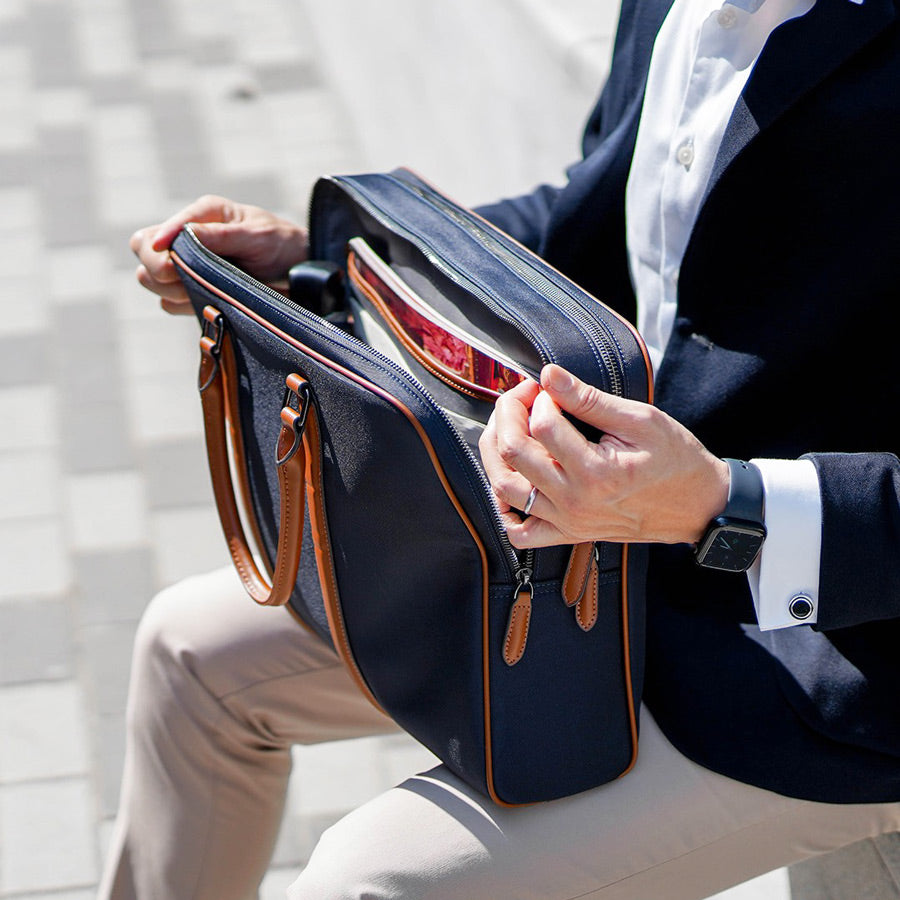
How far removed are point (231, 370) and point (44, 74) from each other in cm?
393

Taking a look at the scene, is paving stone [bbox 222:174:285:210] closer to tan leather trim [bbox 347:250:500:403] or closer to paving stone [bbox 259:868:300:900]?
paving stone [bbox 259:868:300:900]

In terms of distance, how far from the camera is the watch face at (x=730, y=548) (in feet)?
3.63

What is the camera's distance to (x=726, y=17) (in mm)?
1262

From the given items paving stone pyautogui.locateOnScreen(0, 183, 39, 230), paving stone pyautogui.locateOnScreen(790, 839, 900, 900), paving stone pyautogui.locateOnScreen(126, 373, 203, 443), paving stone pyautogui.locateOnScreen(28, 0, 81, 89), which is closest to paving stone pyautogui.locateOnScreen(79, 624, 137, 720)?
paving stone pyautogui.locateOnScreen(126, 373, 203, 443)

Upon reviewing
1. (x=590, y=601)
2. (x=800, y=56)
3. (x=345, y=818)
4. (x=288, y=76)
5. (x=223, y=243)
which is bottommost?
(x=288, y=76)

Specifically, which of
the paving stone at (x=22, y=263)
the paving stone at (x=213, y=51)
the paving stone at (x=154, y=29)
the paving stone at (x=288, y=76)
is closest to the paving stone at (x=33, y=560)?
the paving stone at (x=22, y=263)

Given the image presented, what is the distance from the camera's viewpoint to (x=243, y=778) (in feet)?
4.95

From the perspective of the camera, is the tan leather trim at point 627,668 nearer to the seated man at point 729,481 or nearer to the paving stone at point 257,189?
the seated man at point 729,481

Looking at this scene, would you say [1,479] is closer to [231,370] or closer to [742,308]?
[231,370]

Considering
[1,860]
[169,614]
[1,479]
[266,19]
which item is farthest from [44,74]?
[169,614]

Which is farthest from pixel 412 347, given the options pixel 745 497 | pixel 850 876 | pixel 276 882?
pixel 276 882

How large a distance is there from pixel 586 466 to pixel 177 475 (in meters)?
2.06

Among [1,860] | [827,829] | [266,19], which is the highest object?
[827,829]

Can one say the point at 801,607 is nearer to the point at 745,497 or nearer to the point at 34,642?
the point at 745,497
